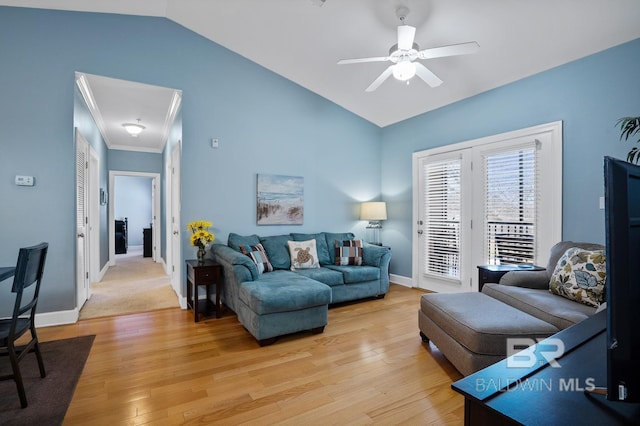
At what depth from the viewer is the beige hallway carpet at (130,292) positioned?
384cm

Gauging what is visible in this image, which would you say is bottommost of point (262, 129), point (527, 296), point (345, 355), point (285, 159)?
point (345, 355)

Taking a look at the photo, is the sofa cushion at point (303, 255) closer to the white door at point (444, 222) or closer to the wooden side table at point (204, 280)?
the wooden side table at point (204, 280)

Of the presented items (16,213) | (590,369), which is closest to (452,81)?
(590,369)

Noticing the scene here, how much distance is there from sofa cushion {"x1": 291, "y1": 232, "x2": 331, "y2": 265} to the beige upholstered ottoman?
6.86 feet

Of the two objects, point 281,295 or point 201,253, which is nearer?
point 281,295

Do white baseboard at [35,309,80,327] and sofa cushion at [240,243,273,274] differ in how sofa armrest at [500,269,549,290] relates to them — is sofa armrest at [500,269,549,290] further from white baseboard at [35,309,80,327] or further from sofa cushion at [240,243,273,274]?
white baseboard at [35,309,80,327]

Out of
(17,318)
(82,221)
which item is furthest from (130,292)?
(17,318)

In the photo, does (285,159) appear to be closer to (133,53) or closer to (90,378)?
(133,53)

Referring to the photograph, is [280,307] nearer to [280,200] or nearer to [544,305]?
[280,200]

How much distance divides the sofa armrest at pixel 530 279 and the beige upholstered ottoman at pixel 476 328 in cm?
59

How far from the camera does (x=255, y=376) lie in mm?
2312

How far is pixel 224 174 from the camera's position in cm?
415

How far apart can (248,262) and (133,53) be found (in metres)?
2.80

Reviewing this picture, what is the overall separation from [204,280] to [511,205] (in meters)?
3.72
